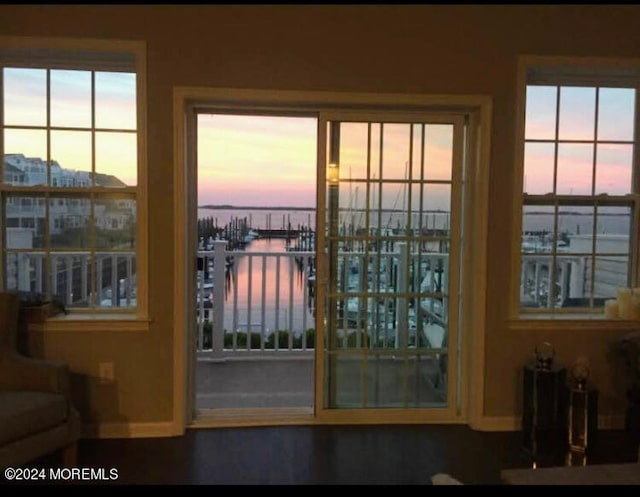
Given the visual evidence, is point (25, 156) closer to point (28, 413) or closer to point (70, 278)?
point (70, 278)

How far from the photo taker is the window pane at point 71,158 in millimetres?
3043

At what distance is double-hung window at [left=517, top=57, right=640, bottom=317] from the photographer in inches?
130

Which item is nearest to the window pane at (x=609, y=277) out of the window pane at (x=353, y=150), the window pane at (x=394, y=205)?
the window pane at (x=394, y=205)

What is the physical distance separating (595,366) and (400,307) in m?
1.34

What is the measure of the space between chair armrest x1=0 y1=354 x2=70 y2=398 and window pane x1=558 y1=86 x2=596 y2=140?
3.40 metres

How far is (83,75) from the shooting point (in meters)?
3.06

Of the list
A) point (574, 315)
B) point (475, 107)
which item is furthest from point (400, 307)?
point (475, 107)

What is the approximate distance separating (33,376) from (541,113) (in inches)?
137

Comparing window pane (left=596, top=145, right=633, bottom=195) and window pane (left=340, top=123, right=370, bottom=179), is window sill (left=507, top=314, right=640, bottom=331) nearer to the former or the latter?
window pane (left=596, top=145, right=633, bottom=195)

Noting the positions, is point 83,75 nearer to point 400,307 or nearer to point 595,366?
point 400,307

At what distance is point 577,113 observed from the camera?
3312 mm

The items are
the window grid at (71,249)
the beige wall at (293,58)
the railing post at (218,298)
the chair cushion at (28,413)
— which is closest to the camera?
the chair cushion at (28,413)

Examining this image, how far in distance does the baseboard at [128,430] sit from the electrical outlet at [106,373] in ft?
0.90

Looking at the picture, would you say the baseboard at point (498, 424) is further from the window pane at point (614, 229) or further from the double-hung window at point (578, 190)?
the window pane at point (614, 229)
